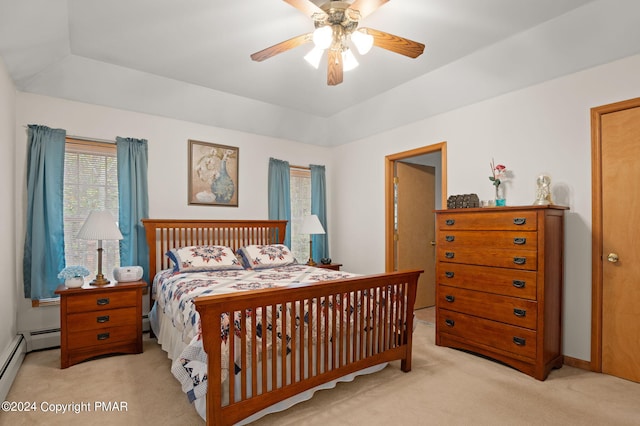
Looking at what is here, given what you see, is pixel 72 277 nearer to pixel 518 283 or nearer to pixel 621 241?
pixel 518 283

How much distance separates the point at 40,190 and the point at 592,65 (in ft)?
16.8

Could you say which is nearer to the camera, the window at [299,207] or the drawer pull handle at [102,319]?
the drawer pull handle at [102,319]

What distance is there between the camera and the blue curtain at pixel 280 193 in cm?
484

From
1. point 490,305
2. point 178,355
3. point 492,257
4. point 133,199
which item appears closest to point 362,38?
point 492,257

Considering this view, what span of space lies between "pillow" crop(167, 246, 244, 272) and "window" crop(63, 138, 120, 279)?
75cm

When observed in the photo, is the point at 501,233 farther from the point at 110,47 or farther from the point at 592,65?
the point at 110,47

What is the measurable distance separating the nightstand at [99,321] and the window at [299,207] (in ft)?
8.02

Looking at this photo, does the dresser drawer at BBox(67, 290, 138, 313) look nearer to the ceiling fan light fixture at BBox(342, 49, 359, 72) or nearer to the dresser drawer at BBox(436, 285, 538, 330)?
the ceiling fan light fixture at BBox(342, 49, 359, 72)

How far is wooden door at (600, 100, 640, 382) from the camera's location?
2.60m

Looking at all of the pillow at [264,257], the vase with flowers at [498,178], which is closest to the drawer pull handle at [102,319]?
the pillow at [264,257]

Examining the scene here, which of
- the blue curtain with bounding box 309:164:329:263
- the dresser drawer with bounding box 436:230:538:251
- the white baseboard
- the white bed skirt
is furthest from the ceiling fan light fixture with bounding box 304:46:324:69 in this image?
the white baseboard

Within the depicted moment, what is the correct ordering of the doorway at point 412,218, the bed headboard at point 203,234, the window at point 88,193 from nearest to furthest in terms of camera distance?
the window at point 88,193 < the bed headboard at point 203,234 < the doorway at point 412,218

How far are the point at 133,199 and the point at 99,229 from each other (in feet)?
2.17

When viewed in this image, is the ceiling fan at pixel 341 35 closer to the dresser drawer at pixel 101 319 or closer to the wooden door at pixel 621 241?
the wooden door at pixel 621 241
